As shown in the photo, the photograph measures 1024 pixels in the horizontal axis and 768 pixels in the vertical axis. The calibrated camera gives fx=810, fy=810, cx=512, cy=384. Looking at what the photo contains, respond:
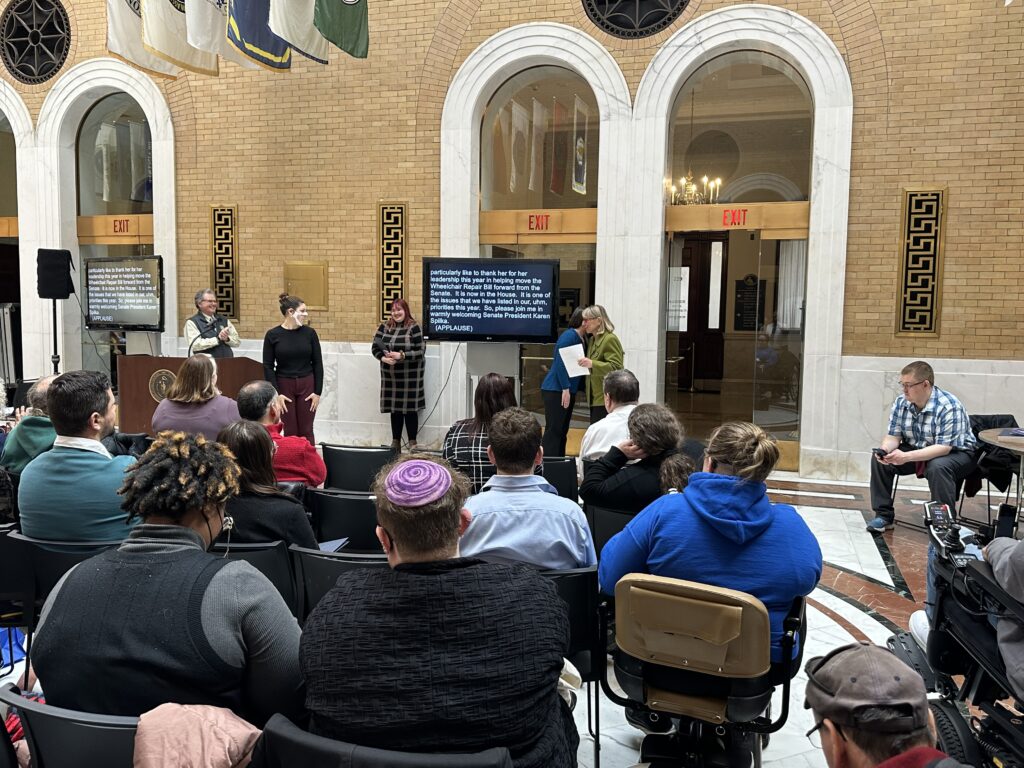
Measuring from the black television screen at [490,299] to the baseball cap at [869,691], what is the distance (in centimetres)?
620

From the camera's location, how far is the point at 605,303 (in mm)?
8312

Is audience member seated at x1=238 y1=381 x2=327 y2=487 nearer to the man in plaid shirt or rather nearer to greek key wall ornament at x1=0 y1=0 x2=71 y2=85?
the man in plaid shirt

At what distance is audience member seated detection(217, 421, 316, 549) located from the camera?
2.89 meters

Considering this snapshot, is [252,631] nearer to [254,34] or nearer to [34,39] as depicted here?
[254,34]

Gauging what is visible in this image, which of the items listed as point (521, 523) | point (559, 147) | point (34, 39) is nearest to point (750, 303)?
point (559, 147)

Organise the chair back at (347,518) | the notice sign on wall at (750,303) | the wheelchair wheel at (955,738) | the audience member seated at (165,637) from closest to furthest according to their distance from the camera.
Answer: the audience member seated at (165,637) < the wheelchair wheel at (955,738) < the chair back at (347,518) < the notice sign on wall at (750,303)

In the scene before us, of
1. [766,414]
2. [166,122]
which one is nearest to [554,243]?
[766,414]

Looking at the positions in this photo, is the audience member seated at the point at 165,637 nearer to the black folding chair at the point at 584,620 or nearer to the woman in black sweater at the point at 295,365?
the black folding chair at the point at 584,620

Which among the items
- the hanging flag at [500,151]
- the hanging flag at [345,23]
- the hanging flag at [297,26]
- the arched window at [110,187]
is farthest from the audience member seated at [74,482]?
the arched window at [110,187]

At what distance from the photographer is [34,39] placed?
1009cm

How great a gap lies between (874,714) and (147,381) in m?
7.20

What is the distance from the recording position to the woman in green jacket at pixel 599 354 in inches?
284

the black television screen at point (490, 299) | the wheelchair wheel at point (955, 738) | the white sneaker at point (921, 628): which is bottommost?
the white sneaker at point (921, 628)

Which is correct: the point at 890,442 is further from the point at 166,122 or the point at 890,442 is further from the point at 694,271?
the point at 166,122
